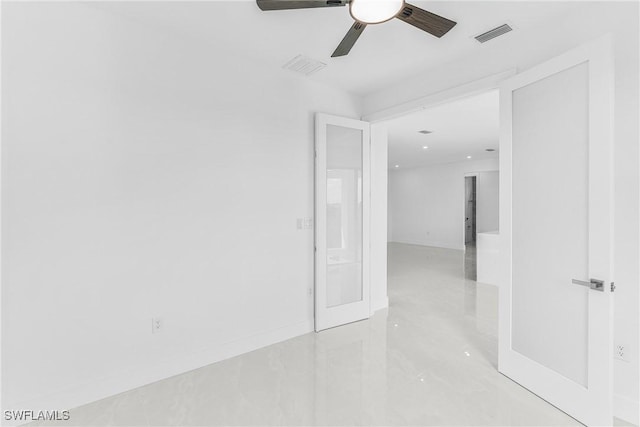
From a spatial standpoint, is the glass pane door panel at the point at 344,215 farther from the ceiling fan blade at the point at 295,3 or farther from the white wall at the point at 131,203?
the ceiling fan blade at the point at 295,3

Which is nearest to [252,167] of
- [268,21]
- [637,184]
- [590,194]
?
[268,21]

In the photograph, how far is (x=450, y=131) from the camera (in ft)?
18.2

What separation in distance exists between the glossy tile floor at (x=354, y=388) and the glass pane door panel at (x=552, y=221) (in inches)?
18.2

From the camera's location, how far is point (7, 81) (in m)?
1.85

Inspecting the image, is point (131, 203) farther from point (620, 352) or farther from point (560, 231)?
point (620, 352)

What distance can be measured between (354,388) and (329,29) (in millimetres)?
2791

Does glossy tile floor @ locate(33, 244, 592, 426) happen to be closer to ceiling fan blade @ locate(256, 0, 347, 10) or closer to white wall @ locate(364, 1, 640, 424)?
white wall @ locate(364, 1, 640, 424)

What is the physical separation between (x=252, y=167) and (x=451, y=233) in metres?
8.10

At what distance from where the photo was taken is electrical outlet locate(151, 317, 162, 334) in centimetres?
237

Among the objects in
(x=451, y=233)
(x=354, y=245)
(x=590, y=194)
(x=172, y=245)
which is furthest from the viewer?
(x=451, y=233)

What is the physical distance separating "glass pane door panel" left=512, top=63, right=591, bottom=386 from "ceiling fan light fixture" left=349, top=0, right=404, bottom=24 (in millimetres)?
1348

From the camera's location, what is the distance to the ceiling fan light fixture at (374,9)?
4.85 ft

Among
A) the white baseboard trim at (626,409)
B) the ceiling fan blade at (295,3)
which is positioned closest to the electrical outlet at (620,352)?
the white baseboard trim at (626,409)

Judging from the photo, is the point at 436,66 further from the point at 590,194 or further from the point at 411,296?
the point at 411,296
